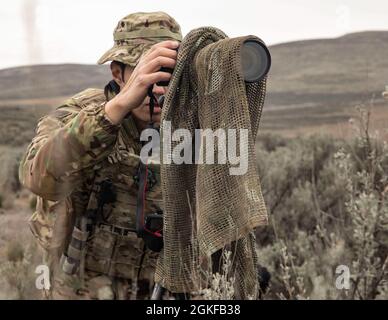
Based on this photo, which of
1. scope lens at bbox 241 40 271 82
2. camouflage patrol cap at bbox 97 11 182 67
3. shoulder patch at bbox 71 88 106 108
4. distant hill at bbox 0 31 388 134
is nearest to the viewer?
scope lens at bbox 241 40 271 82

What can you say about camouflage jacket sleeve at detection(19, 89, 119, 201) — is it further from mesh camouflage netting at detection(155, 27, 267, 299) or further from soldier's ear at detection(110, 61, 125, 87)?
soldier's ear at detection(110, 61, 125, 87)

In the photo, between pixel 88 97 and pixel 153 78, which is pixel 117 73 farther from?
pixel 153 78

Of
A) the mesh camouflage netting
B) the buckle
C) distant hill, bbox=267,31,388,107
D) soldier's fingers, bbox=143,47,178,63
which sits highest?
soldier's fingers, bbox=143,47,178,63

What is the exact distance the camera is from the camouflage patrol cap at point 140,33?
286 centimetres

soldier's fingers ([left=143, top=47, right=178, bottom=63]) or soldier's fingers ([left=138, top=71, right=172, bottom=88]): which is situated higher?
soldier's fingers ([left=143, top=47, right=178, bottom=63])

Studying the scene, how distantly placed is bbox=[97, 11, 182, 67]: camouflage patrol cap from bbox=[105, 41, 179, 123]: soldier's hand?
0.60 meters

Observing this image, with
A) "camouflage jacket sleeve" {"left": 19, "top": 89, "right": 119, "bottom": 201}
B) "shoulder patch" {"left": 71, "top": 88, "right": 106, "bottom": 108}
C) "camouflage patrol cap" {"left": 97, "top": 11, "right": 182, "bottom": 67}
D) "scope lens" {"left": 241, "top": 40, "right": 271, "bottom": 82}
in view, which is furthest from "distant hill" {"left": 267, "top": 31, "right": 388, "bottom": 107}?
"scope lens" {"left": 241, "top": 40, "right": 271, "bottom": 82}

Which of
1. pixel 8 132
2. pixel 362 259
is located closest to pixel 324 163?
pixel 362 259

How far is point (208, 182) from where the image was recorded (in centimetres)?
204

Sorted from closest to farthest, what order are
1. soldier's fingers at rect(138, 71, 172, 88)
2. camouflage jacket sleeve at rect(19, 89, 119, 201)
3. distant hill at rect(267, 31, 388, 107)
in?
1. soldier's fingers at rect(138, 71, 172, 88)
2. camouflage jacket sleeve at rect(19, 89, 119, 201)
3. distant hill at rect(267, 31, 388, 107)

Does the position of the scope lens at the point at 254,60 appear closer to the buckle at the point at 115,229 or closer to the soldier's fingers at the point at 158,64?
the soldier's fingers at the point at 158,64

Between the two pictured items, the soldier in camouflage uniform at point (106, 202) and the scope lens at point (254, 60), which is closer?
the scope lens at point (254, 60)

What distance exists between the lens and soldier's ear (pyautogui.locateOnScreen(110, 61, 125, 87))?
2.90 metres

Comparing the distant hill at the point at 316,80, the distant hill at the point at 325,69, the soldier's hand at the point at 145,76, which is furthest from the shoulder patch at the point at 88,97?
the distant hill at the point at 325,69
